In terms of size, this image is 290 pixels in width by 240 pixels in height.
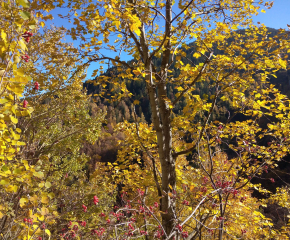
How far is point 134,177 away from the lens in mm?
3939

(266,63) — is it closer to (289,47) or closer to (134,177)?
(289,47)

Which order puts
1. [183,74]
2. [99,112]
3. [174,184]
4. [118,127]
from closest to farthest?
[183,74] < [174,184] < [118,127] < [99,112]

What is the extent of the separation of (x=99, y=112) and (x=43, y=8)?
16.3 ft

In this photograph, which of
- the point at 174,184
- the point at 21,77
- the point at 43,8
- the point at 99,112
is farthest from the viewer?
the point at 99,112

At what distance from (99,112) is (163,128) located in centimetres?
469

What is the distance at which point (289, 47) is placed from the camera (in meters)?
2.72

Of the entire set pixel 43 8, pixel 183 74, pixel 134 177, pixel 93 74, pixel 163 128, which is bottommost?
pixel 134 177

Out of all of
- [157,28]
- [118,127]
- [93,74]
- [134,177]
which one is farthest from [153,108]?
[134,177]

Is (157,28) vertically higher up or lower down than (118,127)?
higher up

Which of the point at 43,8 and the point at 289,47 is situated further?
the point at 289,47

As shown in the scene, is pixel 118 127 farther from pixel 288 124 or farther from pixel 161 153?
pixel 288 124

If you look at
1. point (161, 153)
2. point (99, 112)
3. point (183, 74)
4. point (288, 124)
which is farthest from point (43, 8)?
point (99, 112)

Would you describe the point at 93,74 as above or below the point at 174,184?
above

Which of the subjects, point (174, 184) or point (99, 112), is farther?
point (99, 112)
